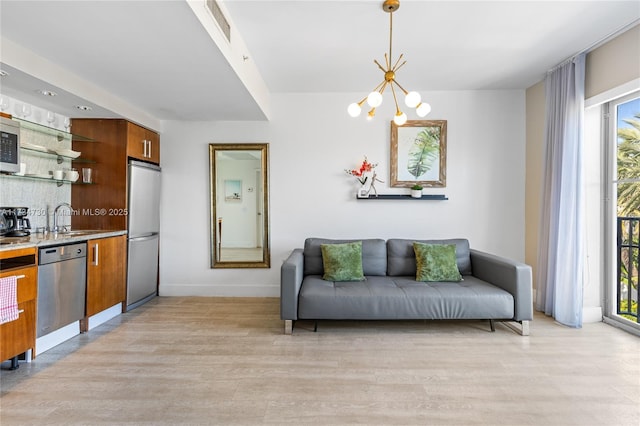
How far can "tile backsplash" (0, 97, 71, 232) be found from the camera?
310 cm

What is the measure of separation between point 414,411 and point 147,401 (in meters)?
1.61

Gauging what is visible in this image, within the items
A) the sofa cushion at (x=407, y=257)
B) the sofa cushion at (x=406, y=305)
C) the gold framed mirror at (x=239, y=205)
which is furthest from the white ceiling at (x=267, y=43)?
the sofa cushion at (x=406, y=305)

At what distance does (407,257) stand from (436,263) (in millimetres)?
373

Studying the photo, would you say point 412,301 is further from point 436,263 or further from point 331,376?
point 331,376

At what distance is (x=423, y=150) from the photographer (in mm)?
4293

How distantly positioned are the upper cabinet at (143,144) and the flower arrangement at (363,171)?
2.50 meters

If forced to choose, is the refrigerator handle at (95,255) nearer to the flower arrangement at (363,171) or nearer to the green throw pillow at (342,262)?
the green throw pillow at (342,262)

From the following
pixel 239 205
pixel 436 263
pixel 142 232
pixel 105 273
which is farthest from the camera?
pixel 239 205

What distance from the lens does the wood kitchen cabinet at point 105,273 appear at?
3.15m

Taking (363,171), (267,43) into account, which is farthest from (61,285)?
(363,171)

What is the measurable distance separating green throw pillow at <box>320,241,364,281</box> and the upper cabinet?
8.04 feet

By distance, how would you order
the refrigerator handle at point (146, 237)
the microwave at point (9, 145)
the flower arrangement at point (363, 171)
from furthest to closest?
the flower arrangement at point (363, 171) < the refrigerator handle at point (146, 237) < the microwave at point (9, 145)

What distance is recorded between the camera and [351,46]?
308 centimetres

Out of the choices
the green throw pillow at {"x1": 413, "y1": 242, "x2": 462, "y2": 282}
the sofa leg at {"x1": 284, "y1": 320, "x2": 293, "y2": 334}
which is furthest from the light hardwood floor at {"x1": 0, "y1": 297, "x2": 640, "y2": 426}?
the green throw pillow at {"x1": 413, "y1": 242, "x2": 462, "y2": 282}
